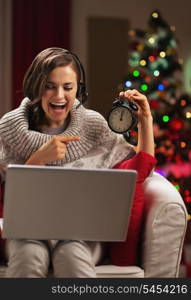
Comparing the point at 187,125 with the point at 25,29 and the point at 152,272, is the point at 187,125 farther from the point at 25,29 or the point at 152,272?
the point at 152,272

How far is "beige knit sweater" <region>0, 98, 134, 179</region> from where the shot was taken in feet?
8.80

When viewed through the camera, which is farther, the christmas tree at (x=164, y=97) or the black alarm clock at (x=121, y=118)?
the christmas tree at (x=164, y=97)

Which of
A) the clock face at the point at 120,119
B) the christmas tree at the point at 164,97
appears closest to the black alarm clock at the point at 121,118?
the clock face at the point at 120,119

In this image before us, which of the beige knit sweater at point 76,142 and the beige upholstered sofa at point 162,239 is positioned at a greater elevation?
the beige knit sweater at point 76,142

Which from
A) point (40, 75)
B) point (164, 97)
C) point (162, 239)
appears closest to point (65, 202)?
point (162, 239)

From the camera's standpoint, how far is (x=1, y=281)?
88.8 inches

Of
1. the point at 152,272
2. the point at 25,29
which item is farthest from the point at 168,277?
the point at 25,29

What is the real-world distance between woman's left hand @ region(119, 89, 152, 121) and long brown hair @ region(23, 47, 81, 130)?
25cm

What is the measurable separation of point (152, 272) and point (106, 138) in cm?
66

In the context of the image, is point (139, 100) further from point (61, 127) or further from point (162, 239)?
point (162, 239)

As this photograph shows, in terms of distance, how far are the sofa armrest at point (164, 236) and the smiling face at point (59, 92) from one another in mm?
575

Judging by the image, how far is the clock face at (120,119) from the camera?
265 centimetres

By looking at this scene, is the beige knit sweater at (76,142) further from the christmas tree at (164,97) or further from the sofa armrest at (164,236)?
the christmas tree at (164,97)

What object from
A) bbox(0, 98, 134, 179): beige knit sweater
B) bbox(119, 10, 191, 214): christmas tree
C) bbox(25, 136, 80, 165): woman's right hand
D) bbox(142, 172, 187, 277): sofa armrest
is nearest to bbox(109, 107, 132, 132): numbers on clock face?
bbox(0, 98, 134, 179): beige knit sweater
